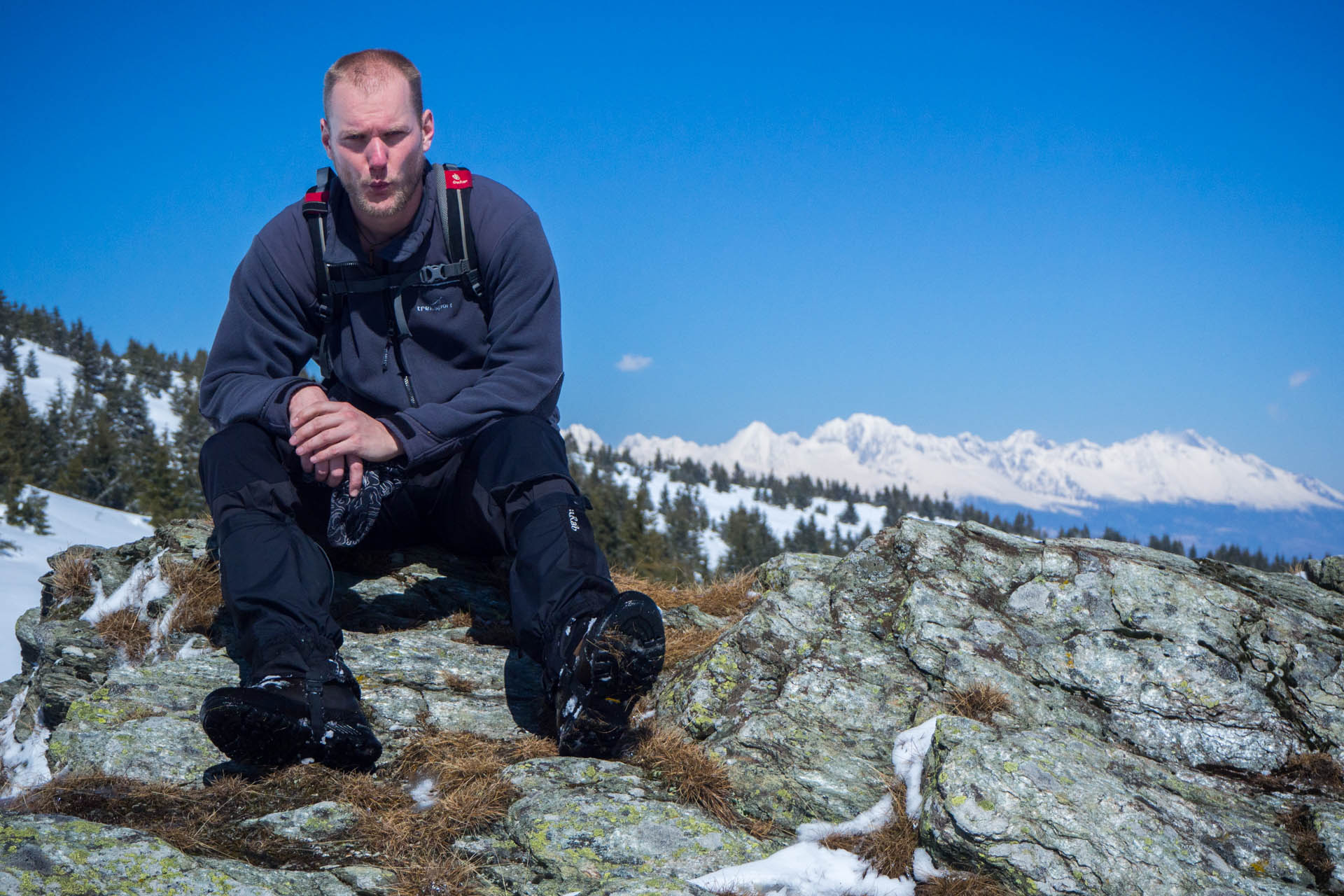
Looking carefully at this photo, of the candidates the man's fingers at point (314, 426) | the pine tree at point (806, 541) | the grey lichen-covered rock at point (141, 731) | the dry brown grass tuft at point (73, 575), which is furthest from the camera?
the pine tree at point (806, 541)

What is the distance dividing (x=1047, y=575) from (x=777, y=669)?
2.12 meters


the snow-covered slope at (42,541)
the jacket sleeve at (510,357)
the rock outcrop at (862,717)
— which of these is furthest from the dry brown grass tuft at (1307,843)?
the snow-covered slope at (42,541)

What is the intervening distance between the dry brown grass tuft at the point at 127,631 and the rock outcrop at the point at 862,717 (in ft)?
0.32

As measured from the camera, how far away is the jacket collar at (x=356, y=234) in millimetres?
4871

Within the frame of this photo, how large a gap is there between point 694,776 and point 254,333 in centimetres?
365

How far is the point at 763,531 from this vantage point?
102 meters

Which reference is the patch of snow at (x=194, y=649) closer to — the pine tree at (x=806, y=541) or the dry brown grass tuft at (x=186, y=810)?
the dry brown grass tuft at (x=186, y=810)

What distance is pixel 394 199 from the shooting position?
474 centimetres

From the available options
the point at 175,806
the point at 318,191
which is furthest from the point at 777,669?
the point at 318,191

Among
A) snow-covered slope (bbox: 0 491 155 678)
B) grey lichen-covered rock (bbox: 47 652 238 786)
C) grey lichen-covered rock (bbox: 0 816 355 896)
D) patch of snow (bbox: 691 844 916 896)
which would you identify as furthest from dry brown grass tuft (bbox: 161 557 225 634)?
snow-covered slope (bbox: 0 491 155 678)

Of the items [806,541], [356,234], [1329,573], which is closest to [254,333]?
[356,234]

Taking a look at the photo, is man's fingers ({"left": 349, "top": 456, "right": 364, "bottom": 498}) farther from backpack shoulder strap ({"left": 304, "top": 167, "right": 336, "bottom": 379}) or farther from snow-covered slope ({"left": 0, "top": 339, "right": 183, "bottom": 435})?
snow-covered slope ({"left": 0, "top": 339, "right": 183, "bottom": 435})

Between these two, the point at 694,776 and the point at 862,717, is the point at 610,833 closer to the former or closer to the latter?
the point at 694,776

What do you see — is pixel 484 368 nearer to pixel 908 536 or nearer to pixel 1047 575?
pixel 908 536
